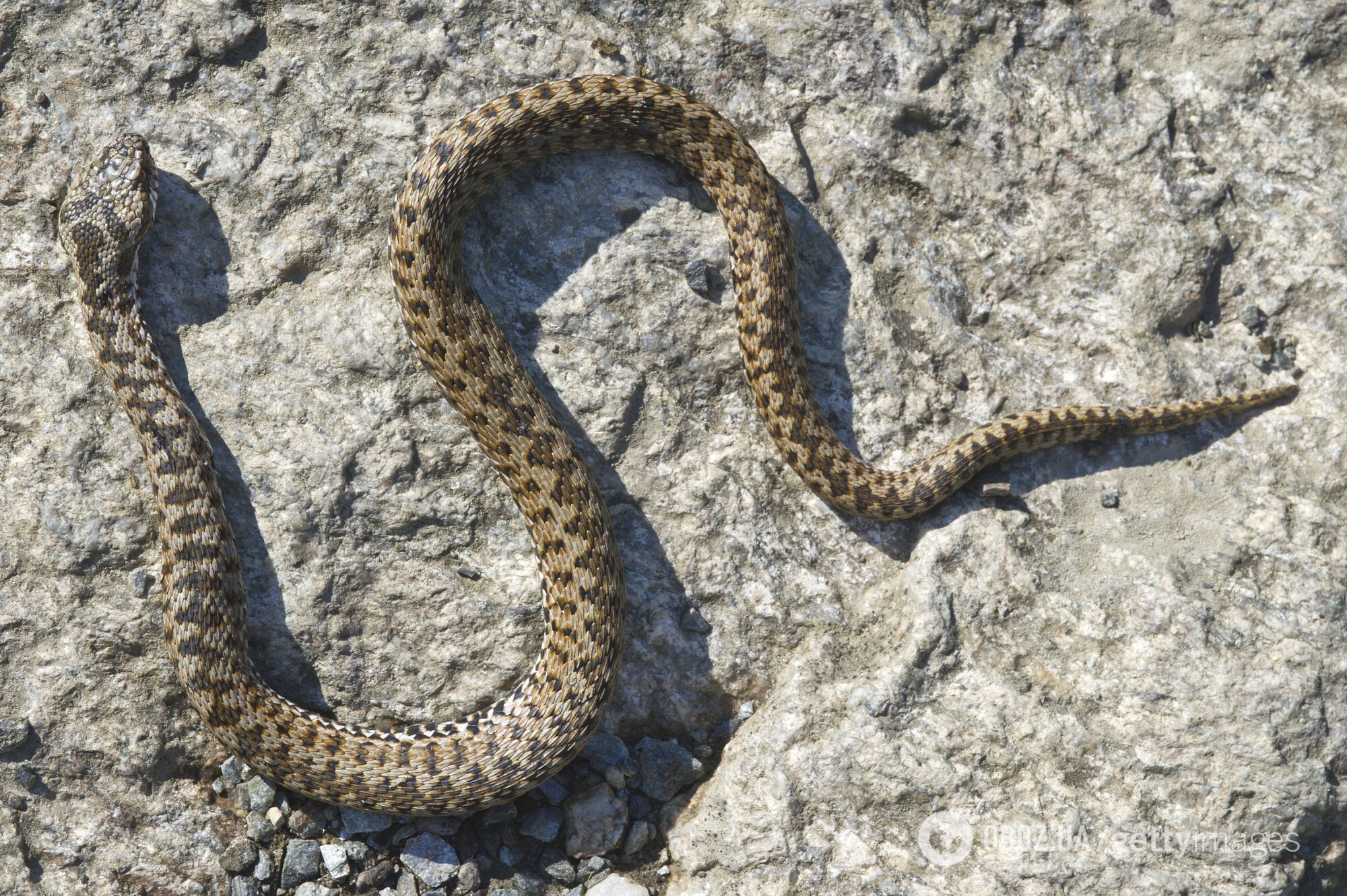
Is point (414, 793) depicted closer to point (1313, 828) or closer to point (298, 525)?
point (298, 525)

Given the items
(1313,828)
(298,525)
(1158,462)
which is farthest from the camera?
(1158,462)

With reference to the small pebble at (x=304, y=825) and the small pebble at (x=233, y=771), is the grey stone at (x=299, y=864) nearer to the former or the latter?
the small pebble at (x=304, y=825)

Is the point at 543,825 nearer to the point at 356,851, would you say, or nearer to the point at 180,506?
the point at 356,851

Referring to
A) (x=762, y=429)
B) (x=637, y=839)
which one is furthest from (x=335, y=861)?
(x=762, y=429)

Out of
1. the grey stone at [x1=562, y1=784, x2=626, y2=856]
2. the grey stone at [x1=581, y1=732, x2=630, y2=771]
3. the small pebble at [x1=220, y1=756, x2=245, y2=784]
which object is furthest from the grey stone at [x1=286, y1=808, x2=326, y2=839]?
the grey stone at [x1=581, y1=732, x2=630, y2=771]

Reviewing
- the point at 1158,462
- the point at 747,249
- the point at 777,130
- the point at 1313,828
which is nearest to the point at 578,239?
the point at 747,249

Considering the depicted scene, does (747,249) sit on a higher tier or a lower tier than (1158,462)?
higher

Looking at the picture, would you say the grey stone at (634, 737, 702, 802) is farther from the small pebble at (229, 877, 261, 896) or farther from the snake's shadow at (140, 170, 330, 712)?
the small pebble at (229, 877, 261, 896)
